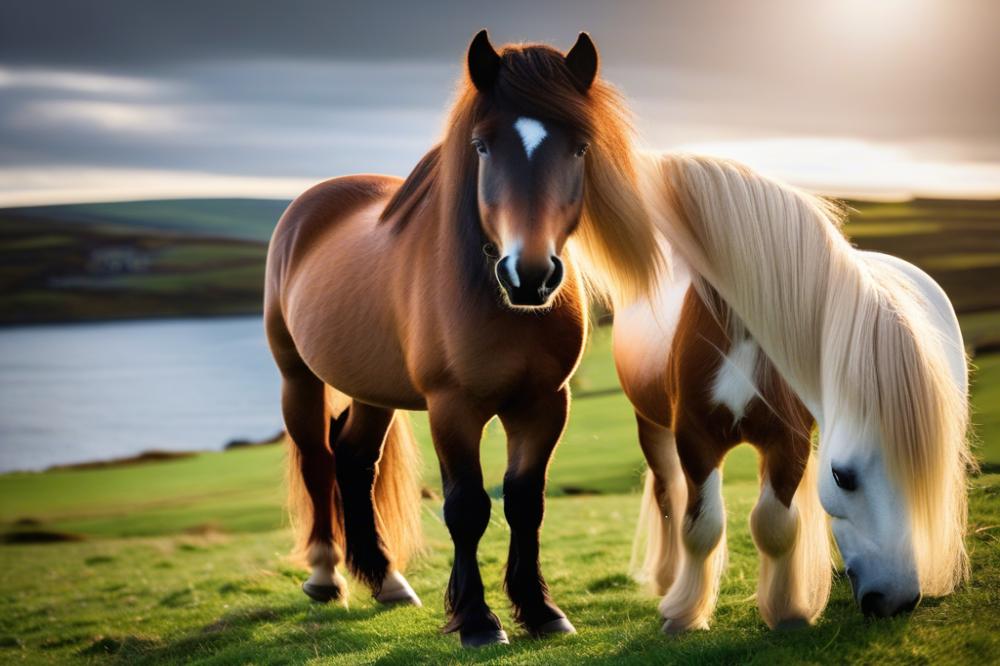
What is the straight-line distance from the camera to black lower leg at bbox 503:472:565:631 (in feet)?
13.6

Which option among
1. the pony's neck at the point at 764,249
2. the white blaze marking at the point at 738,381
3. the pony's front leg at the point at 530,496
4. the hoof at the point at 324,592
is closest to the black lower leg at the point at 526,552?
the pony's front leg at the point at 530,496

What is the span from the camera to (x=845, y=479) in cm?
329

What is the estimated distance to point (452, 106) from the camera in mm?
3906

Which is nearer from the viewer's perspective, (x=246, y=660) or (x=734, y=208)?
(x=734, y=208)

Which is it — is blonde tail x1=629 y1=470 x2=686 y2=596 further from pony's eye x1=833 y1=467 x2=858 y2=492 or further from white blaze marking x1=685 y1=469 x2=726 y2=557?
pony's eye x1=833 y1=467 x2=858 y2=492

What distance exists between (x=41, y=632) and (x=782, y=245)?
5.76 m

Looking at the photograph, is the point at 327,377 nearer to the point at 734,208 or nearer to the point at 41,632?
the point at 734,208

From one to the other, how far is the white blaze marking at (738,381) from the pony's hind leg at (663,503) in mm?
1332

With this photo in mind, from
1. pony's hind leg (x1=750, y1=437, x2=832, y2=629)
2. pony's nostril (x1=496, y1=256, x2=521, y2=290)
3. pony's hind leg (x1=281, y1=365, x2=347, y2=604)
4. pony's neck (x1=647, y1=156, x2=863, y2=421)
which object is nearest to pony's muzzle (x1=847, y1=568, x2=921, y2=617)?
pony's hind leg (x1=750, y1=437, x2=832, y2=629)

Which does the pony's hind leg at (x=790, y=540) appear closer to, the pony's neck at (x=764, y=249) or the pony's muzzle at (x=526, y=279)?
the pony's neck at (x=764, y=249)

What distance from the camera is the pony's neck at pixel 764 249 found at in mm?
3668

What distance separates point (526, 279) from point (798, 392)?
127cm

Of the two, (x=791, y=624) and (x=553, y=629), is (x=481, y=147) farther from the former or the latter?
(x=791, y=624)

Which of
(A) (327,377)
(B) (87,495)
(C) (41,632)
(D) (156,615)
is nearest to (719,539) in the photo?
(A) (327,377)
